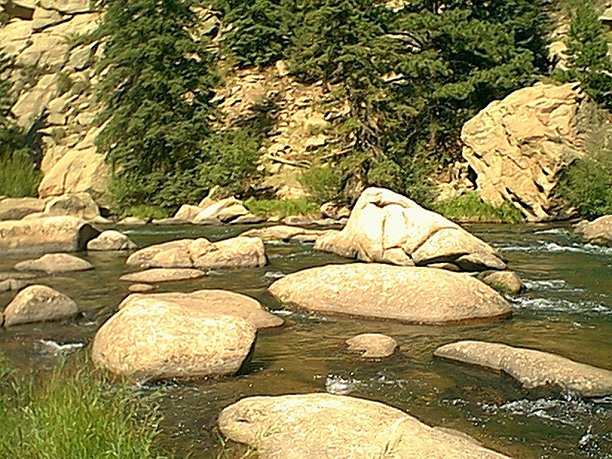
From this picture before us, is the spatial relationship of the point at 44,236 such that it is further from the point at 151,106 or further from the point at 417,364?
the point at 151,106

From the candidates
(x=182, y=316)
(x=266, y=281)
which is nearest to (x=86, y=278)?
(x=266, y=281)

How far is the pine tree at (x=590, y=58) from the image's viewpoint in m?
25.4

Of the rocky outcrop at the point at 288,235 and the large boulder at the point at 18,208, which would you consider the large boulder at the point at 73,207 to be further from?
the rocky outcrop at the point at 288,235

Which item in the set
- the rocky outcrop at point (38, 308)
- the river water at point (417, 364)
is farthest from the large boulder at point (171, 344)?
the rocky outcrop at point (38, 308)

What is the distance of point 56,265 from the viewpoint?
14477 mm

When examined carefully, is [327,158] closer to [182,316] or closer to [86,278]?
[86,278]

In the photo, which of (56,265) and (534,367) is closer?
(534,367)

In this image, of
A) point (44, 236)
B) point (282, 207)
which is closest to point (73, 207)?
point (282, 207)

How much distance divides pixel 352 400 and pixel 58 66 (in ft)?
137

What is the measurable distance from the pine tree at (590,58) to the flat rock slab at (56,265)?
1787 cm

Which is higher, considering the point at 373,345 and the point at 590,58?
the point at 590,58

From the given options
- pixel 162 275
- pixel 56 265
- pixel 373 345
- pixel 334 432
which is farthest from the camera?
pixel 56 265

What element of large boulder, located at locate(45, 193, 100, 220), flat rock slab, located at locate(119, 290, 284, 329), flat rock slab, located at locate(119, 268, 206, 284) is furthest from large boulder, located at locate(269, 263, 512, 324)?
large boulder, located at locate(45, 193, 100, 220)

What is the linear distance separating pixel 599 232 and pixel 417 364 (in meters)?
12.3
